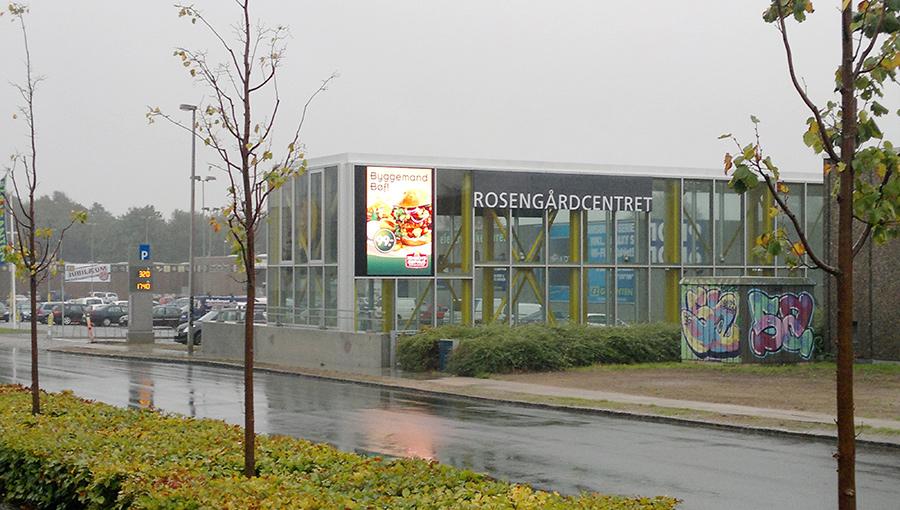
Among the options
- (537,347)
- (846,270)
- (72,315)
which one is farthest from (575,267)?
(72,315)

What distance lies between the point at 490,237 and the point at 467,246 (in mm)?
1040

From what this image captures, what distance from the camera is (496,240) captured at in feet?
110

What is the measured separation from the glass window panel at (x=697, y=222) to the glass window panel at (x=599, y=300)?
3.34m

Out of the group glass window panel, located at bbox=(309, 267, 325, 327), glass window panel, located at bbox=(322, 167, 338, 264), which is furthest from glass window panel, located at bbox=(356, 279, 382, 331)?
glass window panel, located at bbox=(309, 267, 325, 327)

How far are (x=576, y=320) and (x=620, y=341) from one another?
18.9ft

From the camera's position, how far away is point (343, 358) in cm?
2970

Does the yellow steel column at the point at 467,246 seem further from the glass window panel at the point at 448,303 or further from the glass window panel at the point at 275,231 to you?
the glass window panel at the point at 275,231

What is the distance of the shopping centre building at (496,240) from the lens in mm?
31500

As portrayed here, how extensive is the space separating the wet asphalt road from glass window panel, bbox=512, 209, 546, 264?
11079 millimetres

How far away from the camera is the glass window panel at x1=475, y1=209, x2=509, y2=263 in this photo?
33.2 m

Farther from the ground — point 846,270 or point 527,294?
point 846,270

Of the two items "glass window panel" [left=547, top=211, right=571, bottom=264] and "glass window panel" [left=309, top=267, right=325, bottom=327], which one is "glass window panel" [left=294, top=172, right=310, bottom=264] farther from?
"glass window panel" [left=547, top=211, right=571, bottom=264]

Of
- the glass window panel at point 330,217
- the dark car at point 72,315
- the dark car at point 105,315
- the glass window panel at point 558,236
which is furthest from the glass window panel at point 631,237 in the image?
the dark car at point 72,315

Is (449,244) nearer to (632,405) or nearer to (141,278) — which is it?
(632,405)
